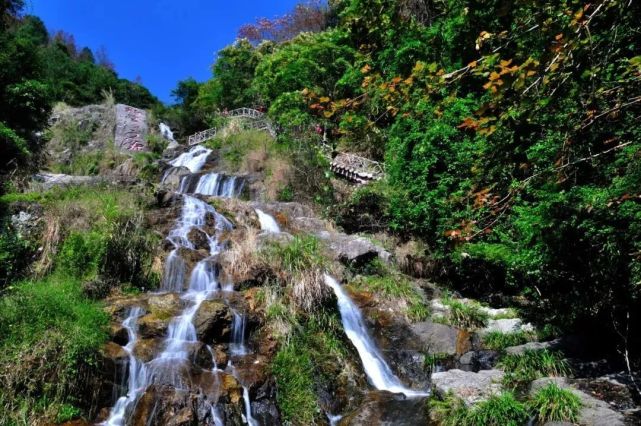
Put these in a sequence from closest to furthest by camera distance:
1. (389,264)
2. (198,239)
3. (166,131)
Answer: (198,239)
(389,264)
(166,131)

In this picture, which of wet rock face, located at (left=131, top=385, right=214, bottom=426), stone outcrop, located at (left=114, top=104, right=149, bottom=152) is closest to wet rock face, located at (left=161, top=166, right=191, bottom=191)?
stone outcrop, located at (left=114, top=104, right=149, bottom=152)

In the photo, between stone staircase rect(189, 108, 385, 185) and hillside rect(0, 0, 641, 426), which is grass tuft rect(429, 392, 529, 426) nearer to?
hillside rect(0, 0, 641, 426)

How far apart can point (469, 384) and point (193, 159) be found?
17875 mm

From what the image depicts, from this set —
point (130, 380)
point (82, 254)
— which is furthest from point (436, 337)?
point (82, 254)

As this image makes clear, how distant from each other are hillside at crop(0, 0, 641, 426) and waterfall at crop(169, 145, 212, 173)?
7.46 metres

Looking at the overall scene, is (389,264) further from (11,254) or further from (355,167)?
(11,254)

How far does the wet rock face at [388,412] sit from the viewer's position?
6.23 meters

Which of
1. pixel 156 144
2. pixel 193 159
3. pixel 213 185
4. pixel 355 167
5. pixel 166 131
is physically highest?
pixel 166 131

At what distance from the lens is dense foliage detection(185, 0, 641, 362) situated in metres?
2.90

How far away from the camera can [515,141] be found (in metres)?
3.42

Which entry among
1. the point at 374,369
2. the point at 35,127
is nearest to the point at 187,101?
the point at 35,127

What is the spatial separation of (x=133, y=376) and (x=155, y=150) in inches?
779

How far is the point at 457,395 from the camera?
20.4ft

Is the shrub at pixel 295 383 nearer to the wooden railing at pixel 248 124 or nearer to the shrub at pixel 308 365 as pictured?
the shrub at pixel 308 365
